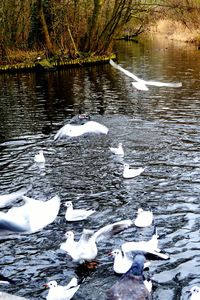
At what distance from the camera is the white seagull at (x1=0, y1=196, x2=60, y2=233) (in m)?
6.46

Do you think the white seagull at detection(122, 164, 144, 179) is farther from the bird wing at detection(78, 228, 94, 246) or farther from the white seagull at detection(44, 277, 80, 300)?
the white seagull at detection(44, 277, 80, 300)

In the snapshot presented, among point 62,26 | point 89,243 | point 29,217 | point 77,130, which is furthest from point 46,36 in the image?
point 29,217

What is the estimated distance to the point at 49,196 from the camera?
36.1 feet

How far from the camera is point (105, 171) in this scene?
1240cm

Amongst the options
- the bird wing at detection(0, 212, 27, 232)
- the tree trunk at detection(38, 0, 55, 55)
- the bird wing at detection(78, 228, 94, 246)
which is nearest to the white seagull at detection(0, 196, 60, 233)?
the bird wing at detection(0, 212, 27, 232)

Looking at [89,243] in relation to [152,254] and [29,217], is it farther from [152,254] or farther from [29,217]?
[29,217]

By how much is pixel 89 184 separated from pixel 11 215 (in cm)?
506

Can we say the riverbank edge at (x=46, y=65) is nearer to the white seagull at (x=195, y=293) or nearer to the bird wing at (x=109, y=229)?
the bird wing at (x=109, y=229)

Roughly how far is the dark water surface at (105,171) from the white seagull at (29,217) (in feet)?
3.78

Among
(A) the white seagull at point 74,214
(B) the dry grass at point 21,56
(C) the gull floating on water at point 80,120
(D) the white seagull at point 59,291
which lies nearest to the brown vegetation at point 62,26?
(B) the dry grass at point 21,56

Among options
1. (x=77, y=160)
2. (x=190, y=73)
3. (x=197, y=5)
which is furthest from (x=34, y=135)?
(x=197, y=5)

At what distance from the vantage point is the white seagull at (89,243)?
25.5ft

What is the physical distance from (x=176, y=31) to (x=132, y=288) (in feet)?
142

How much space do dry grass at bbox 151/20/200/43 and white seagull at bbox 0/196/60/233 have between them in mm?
37540
